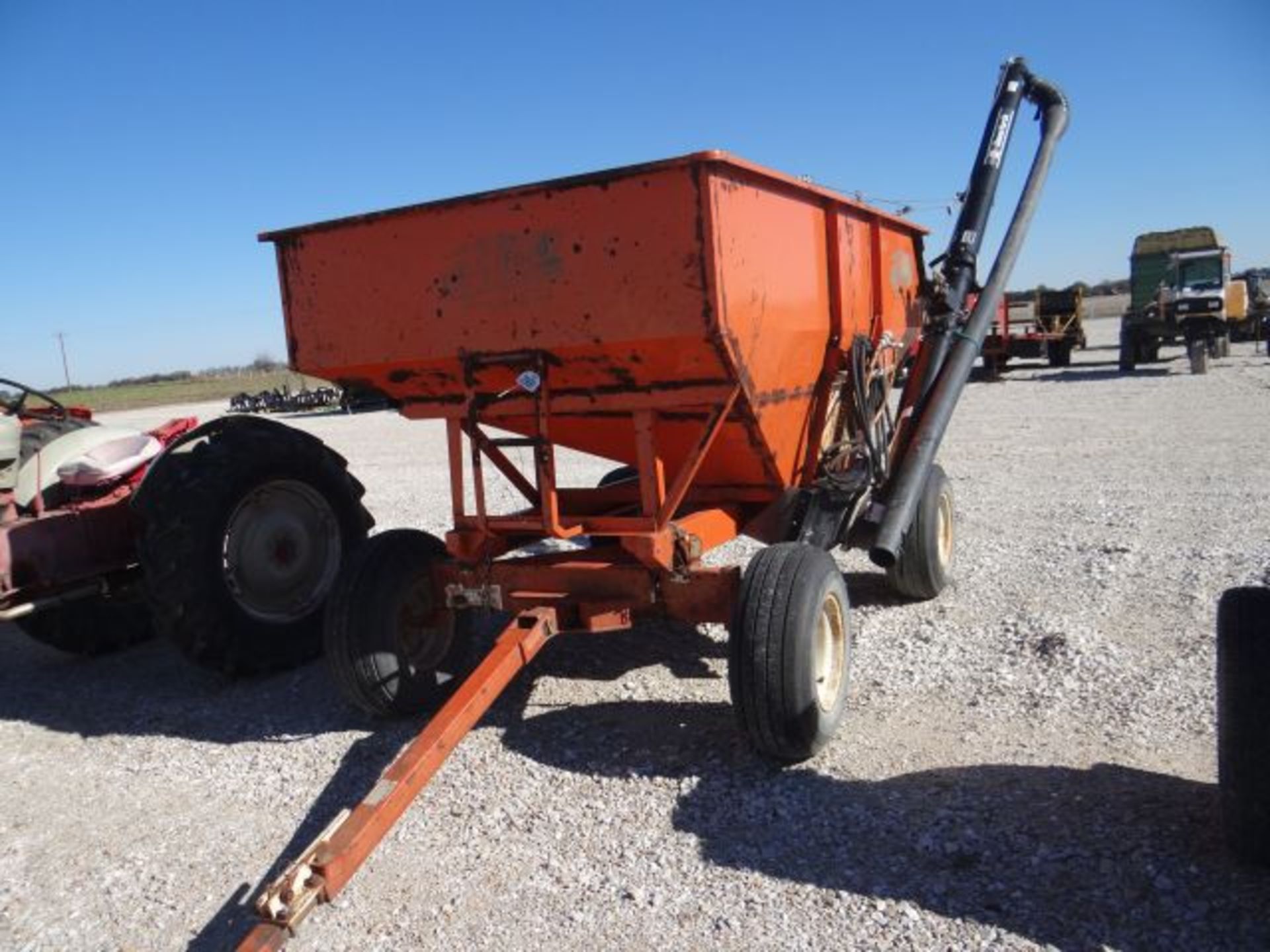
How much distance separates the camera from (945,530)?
609cm

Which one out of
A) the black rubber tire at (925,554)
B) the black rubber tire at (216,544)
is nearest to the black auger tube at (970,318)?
the black rubber tire at (925,554)

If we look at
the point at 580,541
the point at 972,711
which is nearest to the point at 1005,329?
the point at 580,541

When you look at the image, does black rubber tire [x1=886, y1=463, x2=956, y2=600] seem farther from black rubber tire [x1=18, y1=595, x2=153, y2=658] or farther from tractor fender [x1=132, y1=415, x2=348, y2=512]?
black rubber tire [x1=18, y1=595, x2=153, y2=658]

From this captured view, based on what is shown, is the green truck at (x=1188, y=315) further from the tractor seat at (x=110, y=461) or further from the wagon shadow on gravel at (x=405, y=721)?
the tractor seat at (x=110, y=461)

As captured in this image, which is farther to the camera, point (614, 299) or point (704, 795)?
point (614, 299)

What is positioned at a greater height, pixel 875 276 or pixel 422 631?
pixel 875 276

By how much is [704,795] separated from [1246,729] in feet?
5.75

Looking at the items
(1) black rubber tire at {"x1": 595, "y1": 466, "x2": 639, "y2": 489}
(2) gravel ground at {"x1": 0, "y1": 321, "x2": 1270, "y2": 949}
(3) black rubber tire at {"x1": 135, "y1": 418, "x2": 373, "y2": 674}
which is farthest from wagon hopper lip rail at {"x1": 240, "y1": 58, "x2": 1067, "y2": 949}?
(1) black rubber tire at {"x1": 595, "y1": 466, "x2": 639, "y2": 489}

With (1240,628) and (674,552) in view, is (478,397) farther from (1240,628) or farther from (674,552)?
(1240,628)

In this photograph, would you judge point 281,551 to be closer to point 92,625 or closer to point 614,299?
point 92,625

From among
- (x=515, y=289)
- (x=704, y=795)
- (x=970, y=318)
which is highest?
(x=515, y=289)

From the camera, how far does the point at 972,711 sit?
418 centimetres

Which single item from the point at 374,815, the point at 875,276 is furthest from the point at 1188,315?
the point at 374,815

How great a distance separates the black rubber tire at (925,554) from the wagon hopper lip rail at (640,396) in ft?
1.51
